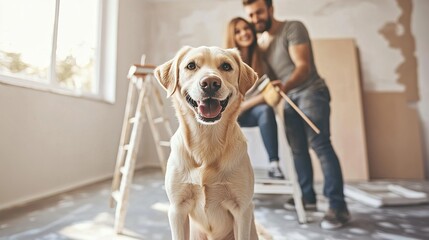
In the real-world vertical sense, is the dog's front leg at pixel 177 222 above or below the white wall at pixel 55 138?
below

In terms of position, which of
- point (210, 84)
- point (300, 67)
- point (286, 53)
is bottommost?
point (210, 84)

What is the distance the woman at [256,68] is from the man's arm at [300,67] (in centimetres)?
26

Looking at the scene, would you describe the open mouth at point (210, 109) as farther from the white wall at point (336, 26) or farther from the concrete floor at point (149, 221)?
the white wall at point (336, 26)

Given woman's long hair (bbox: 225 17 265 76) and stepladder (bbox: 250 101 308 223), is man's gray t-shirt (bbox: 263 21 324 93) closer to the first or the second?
woman's long hair (bbox: 225 17 265 76)

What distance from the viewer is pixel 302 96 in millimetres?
1866

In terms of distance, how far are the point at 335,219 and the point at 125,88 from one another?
118 inches

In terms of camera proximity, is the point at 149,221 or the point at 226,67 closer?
the point at 226,67

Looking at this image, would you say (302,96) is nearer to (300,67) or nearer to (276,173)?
(300,67)

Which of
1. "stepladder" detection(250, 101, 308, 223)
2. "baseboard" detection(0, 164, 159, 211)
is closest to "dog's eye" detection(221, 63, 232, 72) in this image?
"stepladder" detection(250, 101, 308, 223)

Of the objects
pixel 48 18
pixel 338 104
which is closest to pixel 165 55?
pixel 48 18


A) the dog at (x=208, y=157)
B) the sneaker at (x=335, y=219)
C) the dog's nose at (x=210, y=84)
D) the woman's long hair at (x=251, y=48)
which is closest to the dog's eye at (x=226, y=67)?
the dog at (x=208, y=157)

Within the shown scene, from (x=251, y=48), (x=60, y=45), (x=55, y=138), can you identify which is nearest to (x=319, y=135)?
(x=251, y=48)

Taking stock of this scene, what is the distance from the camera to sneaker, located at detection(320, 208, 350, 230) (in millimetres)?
1607

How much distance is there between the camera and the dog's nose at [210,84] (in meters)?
0.84
